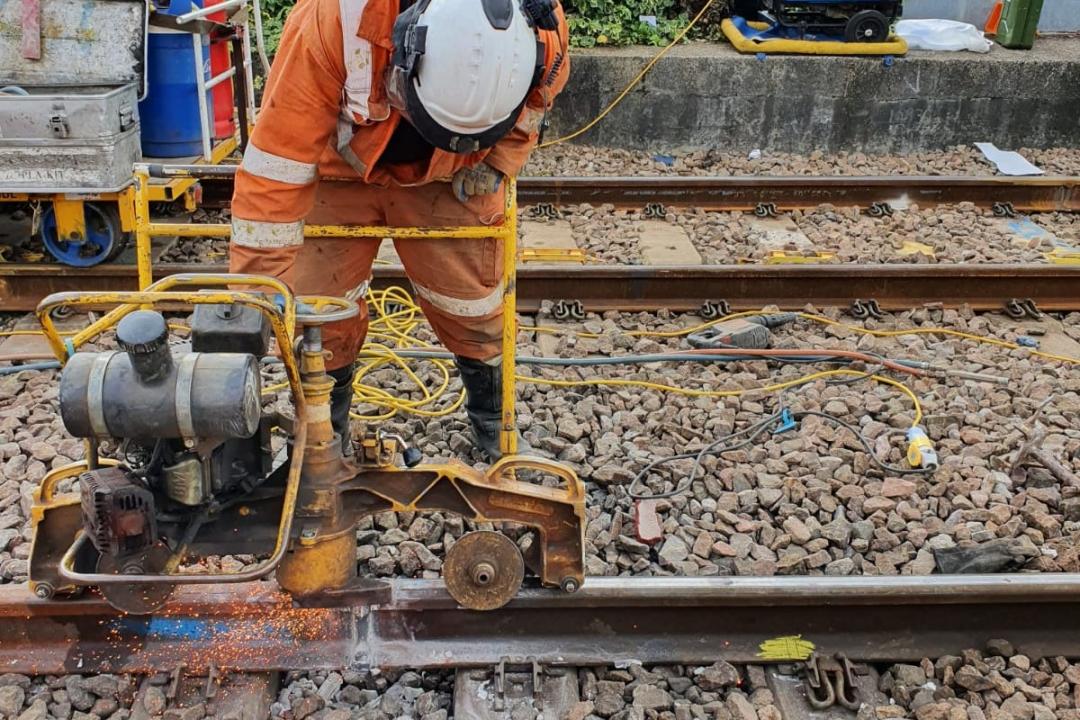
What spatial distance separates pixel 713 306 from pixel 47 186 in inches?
145

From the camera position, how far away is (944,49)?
10289mm

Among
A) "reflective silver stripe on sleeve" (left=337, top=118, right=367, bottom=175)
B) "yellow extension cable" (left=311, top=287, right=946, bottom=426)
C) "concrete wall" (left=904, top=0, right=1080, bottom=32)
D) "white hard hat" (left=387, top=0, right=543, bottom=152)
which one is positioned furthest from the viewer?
"concrete wall" (left=904, top=0, right=1080, bottom=32)

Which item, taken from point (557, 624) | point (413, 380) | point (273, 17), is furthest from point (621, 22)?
point (557, 624)

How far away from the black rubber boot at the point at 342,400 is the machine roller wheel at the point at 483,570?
1.11 metres

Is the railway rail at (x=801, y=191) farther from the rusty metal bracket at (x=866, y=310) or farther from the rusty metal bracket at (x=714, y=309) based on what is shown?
the rusty metal bracket at (x=714, y=309)

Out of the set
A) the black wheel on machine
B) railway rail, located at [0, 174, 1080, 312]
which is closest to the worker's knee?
railway rail, located at [0, 174, 1080, 312]

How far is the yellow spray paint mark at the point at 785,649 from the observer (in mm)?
3137

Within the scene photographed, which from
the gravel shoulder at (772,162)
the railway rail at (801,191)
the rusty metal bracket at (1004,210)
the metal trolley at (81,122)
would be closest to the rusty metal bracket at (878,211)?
the railway rail at (801,191)

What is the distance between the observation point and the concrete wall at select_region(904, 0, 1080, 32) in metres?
12.2

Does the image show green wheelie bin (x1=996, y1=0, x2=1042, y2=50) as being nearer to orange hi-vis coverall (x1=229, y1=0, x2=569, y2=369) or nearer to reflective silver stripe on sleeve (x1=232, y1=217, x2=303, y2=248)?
orange hi-vis coverall (x1=229, y1=0, x2=569, y2=369)

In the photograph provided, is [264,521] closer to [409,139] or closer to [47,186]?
[409,139]

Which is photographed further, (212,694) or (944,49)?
(944,49)

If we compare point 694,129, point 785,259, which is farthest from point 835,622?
point 694,129

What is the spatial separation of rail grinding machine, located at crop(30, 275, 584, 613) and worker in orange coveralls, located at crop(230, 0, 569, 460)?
1.26 ft
